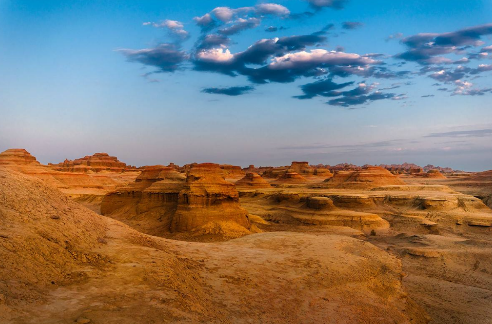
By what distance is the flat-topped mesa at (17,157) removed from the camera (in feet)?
154

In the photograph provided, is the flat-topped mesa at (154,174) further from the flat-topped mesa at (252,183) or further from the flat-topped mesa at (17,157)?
the flat-topped mesa at (17,157)

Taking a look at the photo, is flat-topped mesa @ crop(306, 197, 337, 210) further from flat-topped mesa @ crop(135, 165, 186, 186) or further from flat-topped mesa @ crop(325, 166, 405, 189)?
flat-topped mesa @ crop(325, 166, 405, 189)

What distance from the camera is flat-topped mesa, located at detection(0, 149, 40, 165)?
47.0 m

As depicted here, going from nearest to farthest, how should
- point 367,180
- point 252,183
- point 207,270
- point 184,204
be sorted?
1. point 207,270
2. point 184,204
3. point 367,180
4. point 252,183

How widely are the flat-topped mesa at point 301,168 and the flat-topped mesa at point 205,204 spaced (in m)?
61.9

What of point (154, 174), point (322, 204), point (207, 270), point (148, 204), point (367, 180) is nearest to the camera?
point (207, 270)

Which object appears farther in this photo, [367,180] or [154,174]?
[367,180]

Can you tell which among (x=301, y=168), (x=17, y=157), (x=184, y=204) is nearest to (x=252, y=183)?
(x=301, y=168)

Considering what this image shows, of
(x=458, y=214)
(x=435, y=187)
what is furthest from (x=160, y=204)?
(x=435, y=187)

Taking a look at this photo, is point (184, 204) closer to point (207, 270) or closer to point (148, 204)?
point (148, 204)

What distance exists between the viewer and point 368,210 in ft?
101

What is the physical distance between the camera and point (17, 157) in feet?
158

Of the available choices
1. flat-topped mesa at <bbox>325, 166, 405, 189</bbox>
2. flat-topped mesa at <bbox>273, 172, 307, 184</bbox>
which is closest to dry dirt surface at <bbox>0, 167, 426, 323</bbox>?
flat-topped mesa at <bbox>325, 166, 405, 189</bbox>

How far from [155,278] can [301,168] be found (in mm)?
78895
